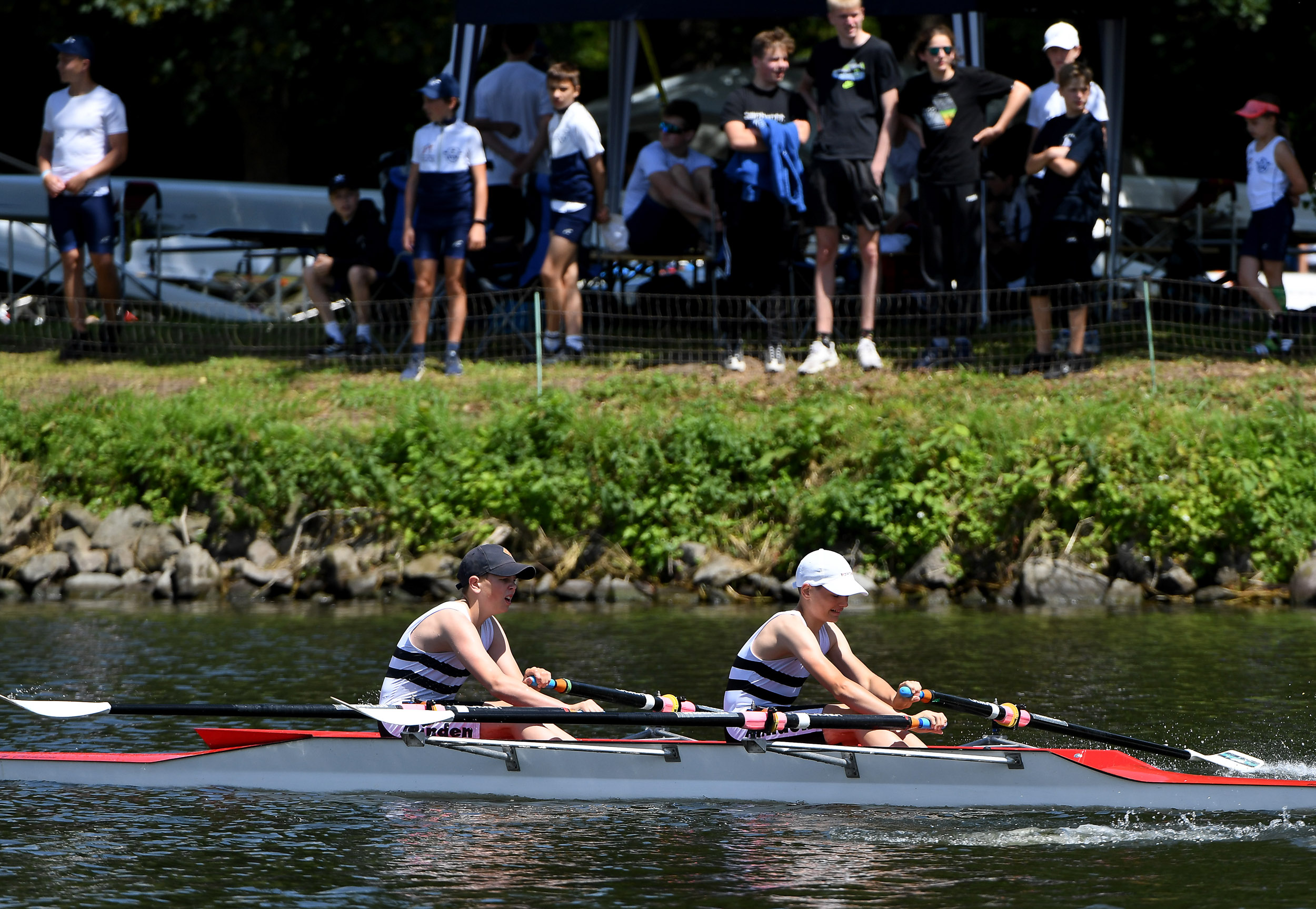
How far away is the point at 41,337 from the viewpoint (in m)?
16.9

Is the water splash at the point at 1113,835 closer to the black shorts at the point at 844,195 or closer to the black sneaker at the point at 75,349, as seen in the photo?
the black shorts at the point at 844,195

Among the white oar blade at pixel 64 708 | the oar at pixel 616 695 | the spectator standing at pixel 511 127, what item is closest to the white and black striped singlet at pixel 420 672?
the oar at pixel 616 695

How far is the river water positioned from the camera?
6738 millimetres

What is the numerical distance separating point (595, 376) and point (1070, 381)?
12.9 feet

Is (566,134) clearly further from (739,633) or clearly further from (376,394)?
(739,633)

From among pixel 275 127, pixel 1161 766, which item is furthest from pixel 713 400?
pixel 275 127

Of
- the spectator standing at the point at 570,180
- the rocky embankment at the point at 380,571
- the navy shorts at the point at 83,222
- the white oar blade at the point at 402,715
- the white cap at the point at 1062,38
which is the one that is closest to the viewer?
the white oar blade at the point at 402,715

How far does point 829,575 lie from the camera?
321 inches

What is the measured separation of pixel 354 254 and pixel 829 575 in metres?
8.85

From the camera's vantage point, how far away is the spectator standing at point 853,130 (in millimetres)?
13898

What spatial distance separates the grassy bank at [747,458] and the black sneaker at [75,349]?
3.46ft

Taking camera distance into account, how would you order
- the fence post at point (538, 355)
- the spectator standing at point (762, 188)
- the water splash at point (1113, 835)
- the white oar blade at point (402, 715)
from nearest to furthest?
the water splash at point (1113, 835)
the white oar blade at point (402, 715)
the spectator standing at point (762, 188)
the fence post at point (538, 355)

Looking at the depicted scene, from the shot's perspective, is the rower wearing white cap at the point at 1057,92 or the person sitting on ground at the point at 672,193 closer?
the rower wearing white cap at the point at 1057,92

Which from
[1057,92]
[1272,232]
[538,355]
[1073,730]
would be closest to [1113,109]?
[1057,92]
